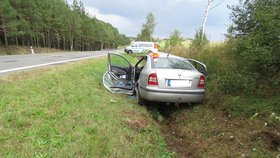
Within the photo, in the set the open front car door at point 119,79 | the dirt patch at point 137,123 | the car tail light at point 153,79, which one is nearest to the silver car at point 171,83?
the car tail light at point 153,79

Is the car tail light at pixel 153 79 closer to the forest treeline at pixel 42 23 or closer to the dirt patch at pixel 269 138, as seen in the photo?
the dirt patch at pixel 269 138

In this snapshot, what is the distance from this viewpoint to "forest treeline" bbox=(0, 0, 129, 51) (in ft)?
102

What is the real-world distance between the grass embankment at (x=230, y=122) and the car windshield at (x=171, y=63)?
3.33ft

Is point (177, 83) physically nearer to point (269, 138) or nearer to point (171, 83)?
point (171, 83)

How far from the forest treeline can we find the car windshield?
28.7 meters

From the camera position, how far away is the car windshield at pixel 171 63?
6177 mm

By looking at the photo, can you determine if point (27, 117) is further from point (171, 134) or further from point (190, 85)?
point (190, 85)

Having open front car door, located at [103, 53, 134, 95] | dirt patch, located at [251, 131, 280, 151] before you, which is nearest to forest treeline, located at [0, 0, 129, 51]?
open front car door, located at [103, 53, 134, 95]

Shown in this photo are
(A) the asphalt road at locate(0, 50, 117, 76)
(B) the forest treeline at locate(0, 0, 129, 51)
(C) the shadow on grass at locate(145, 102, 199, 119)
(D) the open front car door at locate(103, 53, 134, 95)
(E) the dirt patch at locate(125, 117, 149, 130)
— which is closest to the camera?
(E) the dirt patch at locate(125, 117, 149, 130)

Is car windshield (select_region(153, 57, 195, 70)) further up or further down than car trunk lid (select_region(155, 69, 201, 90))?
further up

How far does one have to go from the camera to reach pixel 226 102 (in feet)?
18.7

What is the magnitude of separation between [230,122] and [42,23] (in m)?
44.1

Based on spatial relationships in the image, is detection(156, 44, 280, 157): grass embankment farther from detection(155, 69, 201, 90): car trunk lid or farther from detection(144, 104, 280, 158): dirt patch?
detection(155, 69, 201, 90): car trunk lid

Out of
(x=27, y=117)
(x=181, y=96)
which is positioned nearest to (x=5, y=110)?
(x=27, y=117)
